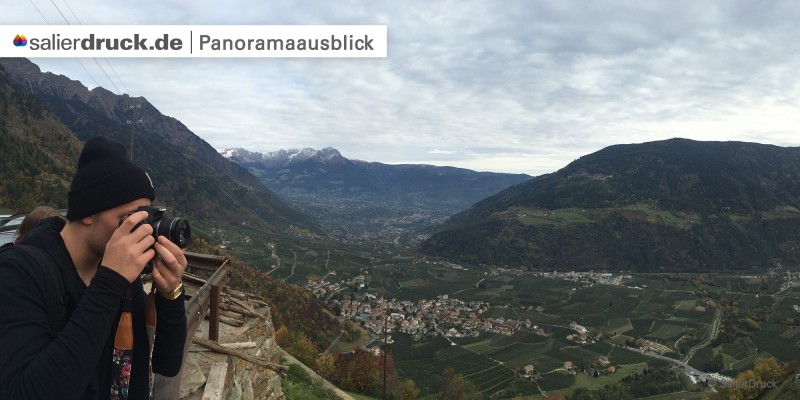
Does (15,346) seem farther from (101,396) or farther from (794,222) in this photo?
(794,222)

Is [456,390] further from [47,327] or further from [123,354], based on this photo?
[47,327]

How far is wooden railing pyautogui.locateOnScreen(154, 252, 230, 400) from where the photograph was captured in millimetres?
3533

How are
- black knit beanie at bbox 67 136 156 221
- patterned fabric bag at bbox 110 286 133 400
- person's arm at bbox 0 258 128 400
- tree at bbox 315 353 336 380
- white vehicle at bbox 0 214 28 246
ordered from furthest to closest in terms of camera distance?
tree at bbox 315 353 336 380, white vehicle at bbox 0 214 28 246, patterned fabric bag at bbox 110 286 133 400, black knit beanie at bbox 67 136 156 221, person's arm at bbox 0 258 128 400

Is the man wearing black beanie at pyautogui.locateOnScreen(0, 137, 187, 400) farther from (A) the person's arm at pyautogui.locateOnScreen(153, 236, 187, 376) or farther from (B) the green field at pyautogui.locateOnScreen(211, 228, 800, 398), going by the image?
(B) the green field at pyautogui.locateOnScreen(211, 228, 800, 398)

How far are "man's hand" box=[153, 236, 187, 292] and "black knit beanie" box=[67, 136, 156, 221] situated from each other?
12.0 inches

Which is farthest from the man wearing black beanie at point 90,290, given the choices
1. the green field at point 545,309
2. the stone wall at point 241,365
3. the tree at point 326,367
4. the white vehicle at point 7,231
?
the green field at point 545,309

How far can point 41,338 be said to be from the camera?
160 cm

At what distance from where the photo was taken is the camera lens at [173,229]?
6.72 feet

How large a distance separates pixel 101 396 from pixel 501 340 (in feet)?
308

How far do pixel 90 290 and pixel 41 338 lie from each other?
24 cm

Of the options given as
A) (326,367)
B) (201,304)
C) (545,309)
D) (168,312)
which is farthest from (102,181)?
(545,309)

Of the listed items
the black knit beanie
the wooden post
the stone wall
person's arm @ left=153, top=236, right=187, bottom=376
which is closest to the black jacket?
the black knit beanie

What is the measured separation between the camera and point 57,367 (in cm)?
155

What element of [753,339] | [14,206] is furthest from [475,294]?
[14,206]
